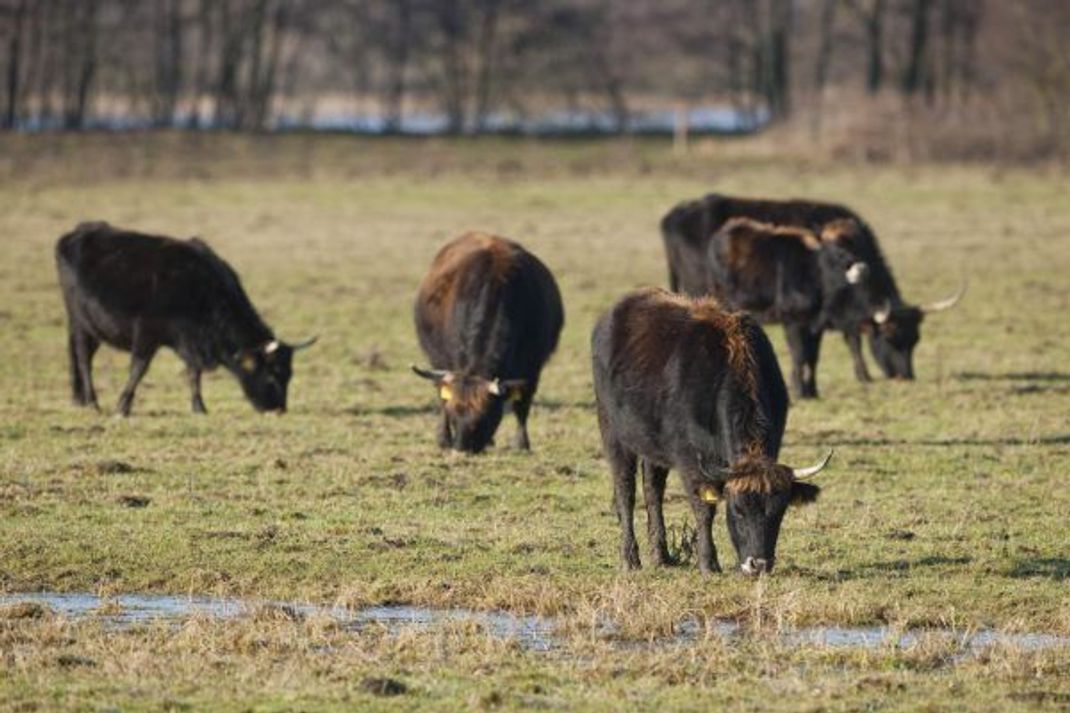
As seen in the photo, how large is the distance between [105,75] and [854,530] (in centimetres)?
5906

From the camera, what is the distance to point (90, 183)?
4297 cm

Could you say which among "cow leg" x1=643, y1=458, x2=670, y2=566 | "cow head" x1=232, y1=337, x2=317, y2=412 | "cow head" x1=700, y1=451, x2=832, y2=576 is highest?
"cow head" x1=700, y1=451, x2=832, y2=576

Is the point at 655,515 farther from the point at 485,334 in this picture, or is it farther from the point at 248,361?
the point at 248,361

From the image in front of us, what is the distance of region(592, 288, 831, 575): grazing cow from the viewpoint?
1024 cm

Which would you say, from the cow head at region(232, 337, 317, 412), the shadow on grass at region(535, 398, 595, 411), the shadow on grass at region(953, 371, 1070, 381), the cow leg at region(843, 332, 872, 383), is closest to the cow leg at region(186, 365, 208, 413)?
the cow head at region(232, 337, 317, 412)

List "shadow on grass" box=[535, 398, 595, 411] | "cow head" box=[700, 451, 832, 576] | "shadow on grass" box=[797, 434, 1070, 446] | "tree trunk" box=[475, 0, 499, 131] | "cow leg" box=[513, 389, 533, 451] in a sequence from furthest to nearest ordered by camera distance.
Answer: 1. "tree trunk" box=[475, 0, 499, 131]
2. "shadow on grass" box=[535, 398, 595, 411]
3. "shadow on grass" box=[797, 434, 1070, 446]
4. "cow leg" box=[513, 389, 533, 451]
5. "cow head" box=[700, 451, 832, 576]

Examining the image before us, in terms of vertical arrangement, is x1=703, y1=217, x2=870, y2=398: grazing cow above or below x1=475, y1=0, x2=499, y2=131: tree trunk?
above

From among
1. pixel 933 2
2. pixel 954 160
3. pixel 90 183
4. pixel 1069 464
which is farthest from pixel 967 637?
pixel 933 2

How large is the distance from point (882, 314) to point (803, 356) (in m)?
1.14

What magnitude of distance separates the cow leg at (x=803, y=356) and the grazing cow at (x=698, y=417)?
7055 millimetres

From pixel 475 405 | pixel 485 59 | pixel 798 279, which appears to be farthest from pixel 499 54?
pixel 475 405

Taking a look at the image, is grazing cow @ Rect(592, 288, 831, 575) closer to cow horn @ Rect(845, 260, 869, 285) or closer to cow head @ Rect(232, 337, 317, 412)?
cow head @ Rect(232, 337, 317, 412)

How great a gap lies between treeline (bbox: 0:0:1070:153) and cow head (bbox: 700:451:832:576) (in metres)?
41.9

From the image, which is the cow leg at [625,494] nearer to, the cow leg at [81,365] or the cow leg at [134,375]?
the cow leg at [134,375]
